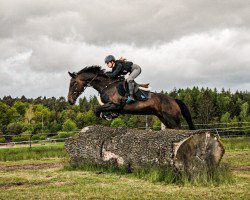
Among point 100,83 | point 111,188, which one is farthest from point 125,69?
point 111,188

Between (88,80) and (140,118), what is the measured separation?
64214 millimetres

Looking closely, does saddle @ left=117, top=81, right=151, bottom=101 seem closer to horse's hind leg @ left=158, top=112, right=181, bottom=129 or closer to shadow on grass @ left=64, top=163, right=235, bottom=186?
horse's hind leg @ left=158, top=112, right=181, bottom=129

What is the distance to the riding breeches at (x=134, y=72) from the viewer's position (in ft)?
36.3

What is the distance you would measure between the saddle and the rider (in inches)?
6.0

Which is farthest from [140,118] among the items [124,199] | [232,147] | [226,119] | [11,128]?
[124,199]

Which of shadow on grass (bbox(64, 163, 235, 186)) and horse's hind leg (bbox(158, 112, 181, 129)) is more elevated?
horse's hind leg (bbox(158, 112, 181, 129))

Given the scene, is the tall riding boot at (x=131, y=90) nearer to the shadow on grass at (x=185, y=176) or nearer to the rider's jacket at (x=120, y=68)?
the rider's jacket at (x=120, y=68)

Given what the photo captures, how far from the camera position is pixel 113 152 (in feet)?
36.8

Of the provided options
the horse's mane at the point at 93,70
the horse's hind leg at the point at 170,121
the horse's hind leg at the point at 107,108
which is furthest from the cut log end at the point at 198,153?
the horse's mane at the point at 93,70

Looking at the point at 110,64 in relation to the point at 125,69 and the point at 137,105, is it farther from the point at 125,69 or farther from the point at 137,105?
the point at 137,105

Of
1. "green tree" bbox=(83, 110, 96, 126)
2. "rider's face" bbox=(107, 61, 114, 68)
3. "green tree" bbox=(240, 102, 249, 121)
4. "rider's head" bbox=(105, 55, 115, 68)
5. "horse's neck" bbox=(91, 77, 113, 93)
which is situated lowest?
"horse's neck" bbox=(91, 77, 113, 93)

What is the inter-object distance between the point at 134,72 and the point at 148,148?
230 centimetres

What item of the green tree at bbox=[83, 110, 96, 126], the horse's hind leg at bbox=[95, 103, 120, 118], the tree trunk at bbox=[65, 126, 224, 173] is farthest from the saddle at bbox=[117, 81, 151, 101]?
the green tree at bbox=[83, 110, 96, 126]

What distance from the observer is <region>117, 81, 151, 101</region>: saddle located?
1116 cm
